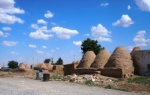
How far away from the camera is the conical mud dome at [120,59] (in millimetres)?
A: 30594

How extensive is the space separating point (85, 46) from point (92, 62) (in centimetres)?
2381

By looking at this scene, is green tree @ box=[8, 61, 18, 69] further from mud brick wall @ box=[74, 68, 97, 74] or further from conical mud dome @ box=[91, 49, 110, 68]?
conical mud dome @ box=[91, 49, 110, 68]

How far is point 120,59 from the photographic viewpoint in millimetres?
31219

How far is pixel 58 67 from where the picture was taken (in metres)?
60.3

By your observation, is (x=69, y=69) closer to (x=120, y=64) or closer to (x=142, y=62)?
(x=120, y=64)

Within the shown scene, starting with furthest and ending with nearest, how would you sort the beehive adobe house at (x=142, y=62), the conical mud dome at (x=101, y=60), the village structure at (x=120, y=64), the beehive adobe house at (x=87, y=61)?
1. the beehive adobe house at (x=87, y=61)
2. the conical mud dome at (x=101, y=60)
3. the beehive adobe house at (x=142, y=62)
4. the village structure at (x=120, y=64)

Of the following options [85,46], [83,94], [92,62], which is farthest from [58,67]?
[83,94]

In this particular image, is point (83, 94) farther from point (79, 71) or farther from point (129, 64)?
point (79, 71)

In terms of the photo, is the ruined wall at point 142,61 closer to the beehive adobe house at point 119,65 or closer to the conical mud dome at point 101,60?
the beehive adobe house at point 119,65

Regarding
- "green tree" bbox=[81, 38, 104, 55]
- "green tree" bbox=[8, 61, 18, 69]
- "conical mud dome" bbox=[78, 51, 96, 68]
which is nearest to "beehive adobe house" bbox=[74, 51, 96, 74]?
"conical mud dome" bbox=[78, 51, 96, 68]

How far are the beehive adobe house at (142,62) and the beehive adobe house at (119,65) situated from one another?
1.11 meters

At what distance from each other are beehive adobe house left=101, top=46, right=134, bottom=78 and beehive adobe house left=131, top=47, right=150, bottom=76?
3.65ft

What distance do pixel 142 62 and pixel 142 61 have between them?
125 mm

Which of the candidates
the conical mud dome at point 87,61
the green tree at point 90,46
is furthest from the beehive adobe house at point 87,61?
the green tree at point 90,46
